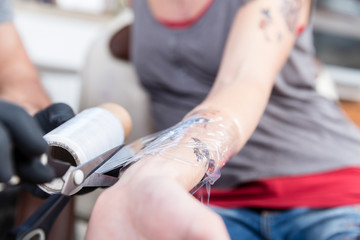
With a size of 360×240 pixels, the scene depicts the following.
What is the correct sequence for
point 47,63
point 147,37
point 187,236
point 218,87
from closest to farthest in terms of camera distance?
1. point 187,236
2. point 218,87
3. point 147,37
4. point 47,63

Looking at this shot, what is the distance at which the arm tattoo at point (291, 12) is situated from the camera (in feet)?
2.67

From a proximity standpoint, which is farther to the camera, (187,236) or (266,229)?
(266,229)

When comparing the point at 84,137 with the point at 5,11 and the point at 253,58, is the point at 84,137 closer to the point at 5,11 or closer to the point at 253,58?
the point at 253,58

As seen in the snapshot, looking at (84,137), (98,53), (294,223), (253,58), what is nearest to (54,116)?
(84,137)

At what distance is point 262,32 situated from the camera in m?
0.78

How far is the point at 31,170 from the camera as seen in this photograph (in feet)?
1.31

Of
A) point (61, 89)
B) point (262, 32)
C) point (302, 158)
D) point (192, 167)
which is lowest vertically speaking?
point (61, 89)

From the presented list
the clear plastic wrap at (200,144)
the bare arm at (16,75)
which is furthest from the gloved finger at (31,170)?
the bare arm at (16,75)

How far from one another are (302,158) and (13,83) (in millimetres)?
634

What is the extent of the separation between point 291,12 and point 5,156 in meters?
0.63

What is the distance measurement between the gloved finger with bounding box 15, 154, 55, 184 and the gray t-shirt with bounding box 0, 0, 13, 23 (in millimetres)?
697

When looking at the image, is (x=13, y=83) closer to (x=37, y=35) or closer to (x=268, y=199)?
(x=268, y=199)

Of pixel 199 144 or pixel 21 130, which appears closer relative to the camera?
pixel 21 130

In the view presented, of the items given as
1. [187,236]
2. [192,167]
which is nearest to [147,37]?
[192,167]
